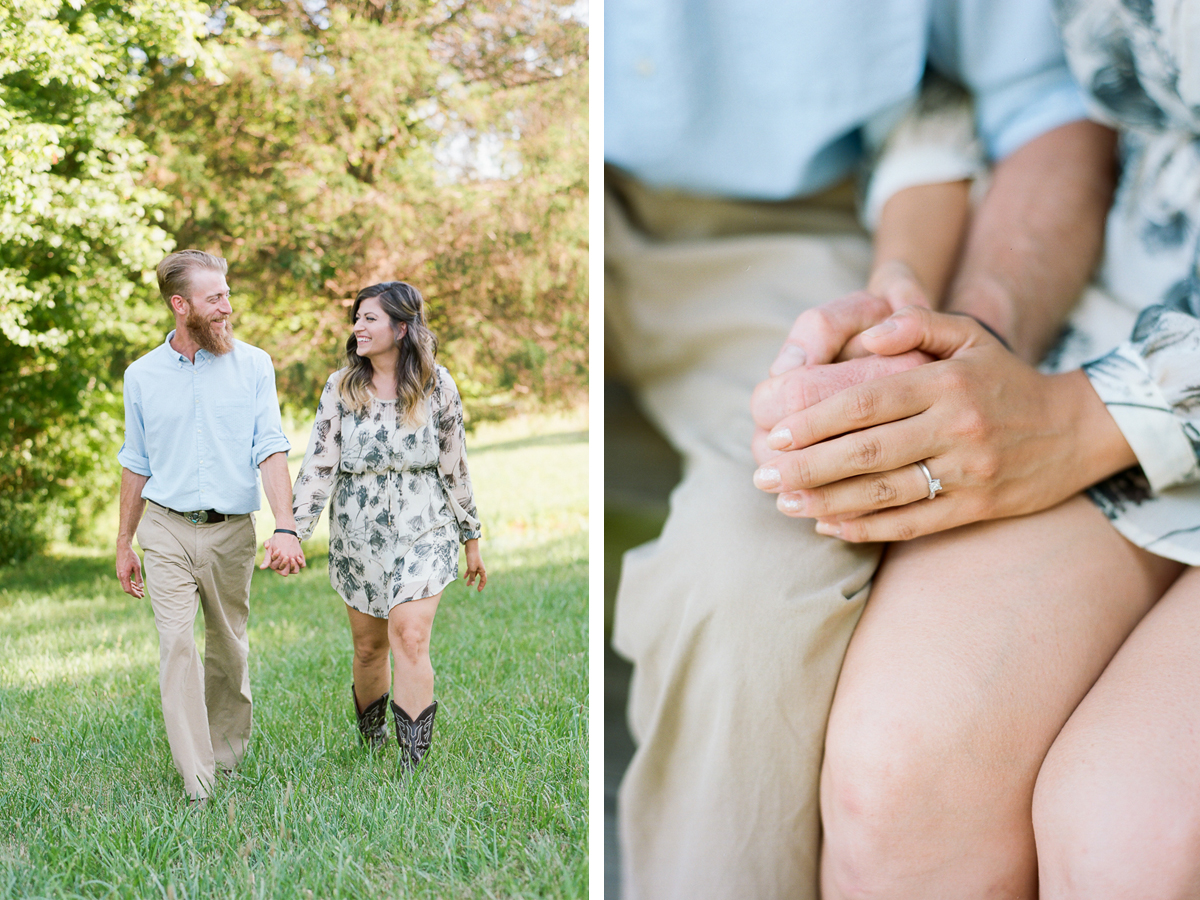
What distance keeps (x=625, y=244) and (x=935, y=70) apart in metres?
0.62

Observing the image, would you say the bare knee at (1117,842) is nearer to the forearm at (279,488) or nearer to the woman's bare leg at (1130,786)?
the woman's bare leg at (1130,786)

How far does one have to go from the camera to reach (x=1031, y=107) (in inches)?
56.7

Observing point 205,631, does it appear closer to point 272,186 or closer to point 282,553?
point 282,553

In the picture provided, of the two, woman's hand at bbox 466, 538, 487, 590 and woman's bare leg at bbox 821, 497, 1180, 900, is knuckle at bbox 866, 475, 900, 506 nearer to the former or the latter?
woman's bare leg at bbox 821, 497, 1180, 900

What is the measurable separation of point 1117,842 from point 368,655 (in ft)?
3.36

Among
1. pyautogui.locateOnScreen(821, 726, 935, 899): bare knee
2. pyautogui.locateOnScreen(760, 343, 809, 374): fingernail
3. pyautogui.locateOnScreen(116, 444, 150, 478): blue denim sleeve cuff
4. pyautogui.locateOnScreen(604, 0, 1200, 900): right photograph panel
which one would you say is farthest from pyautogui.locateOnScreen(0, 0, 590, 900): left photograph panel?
pyautogui.locateOnScreen(760, 343, 809, 374): fingernail

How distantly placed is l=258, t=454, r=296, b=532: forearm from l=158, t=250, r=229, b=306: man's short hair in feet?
0.92

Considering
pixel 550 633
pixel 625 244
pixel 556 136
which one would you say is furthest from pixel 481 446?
pixel 556 136

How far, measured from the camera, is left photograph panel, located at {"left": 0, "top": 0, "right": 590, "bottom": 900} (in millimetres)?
1218

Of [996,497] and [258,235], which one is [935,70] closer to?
[996,497]

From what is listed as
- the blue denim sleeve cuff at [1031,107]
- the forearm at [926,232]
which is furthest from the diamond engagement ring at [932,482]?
the blue denim sleeve cuff at [1031,107]

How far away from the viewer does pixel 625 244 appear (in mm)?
1531

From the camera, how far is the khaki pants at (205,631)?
1256 millimetres

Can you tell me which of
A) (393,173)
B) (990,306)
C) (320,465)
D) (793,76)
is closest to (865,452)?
(990,306)
